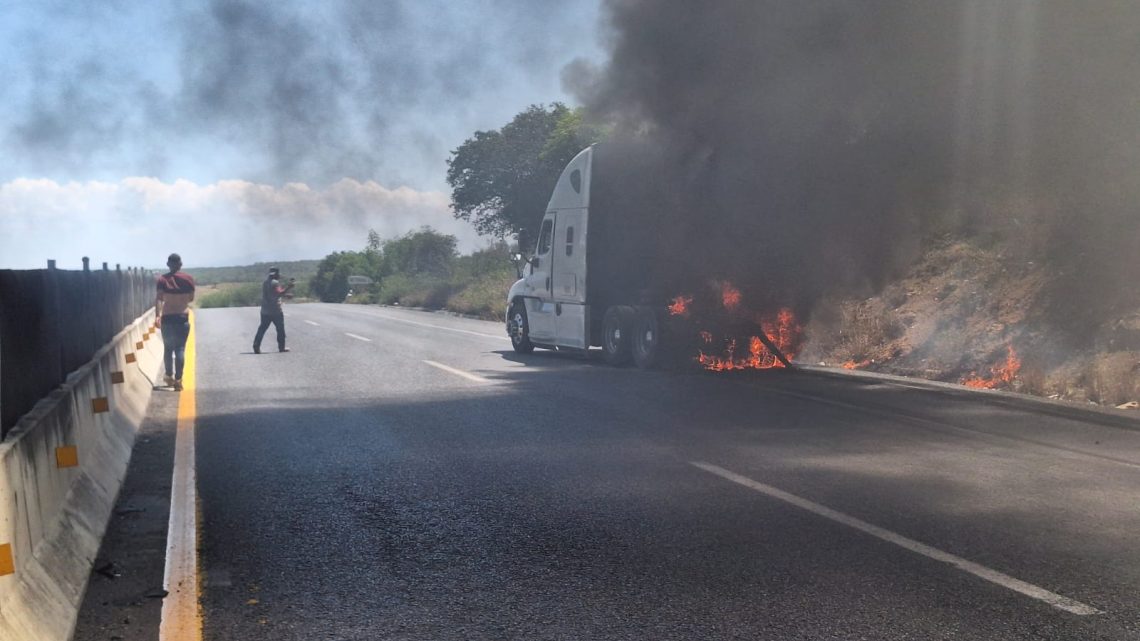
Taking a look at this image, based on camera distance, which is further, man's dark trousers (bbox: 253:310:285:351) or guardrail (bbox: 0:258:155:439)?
man's dark trousers (bbox: 253:310:285:351)

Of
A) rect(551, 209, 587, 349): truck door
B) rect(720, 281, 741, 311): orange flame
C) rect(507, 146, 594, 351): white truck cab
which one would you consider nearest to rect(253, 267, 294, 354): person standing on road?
rect(507, 146, 594, 351): white truck cab

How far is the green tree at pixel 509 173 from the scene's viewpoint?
168 ft

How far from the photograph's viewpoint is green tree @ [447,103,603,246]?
168 feet

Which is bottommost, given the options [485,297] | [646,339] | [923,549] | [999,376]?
[923,549]

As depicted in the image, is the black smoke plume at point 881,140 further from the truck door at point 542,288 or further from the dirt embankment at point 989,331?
the truck door at point 542,288

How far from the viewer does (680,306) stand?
16078 millimetres

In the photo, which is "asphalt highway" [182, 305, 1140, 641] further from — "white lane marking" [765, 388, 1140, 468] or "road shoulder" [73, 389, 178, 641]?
"road shoulder" [73, 389, 178, 641]

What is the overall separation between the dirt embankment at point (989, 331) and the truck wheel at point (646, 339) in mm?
2681

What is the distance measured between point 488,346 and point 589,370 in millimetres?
5634

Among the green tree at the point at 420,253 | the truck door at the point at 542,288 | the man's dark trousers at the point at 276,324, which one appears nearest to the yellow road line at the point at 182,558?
the truck door at the point at 542,288

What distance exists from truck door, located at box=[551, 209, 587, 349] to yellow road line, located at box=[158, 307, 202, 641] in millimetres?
8316

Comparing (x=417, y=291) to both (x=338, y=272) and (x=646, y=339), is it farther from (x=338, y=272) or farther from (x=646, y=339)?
(x=338, y=272)

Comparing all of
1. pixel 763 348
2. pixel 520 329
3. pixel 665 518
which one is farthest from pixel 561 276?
pixel 665 518

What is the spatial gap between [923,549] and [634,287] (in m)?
11.3
